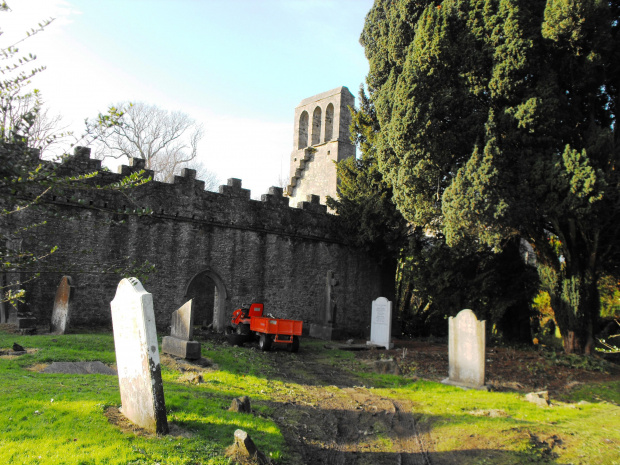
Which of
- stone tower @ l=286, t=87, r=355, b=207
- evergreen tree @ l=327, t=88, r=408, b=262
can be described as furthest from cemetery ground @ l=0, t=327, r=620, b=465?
stone tower @ l=286, t=87, r=355, b=207

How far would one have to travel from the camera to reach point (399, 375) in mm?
9922

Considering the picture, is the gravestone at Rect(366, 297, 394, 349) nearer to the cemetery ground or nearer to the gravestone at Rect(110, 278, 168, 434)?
the cemetery ground

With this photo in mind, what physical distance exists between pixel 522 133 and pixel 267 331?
316 inches

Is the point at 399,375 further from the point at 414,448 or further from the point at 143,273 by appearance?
the point at 143,273

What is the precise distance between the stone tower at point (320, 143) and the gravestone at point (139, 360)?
17.7 meters

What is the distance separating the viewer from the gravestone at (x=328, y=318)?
15.7 metres

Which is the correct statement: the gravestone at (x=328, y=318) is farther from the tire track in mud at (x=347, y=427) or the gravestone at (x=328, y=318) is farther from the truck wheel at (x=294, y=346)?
the tire track in mud at (x=347, y=427)

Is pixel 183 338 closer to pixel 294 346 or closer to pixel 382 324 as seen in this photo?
pixel 294 346

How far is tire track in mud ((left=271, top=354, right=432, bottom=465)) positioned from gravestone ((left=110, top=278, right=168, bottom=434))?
1511mm

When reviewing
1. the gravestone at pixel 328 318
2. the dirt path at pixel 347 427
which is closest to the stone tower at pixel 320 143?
the gravestone at pixel 328 318

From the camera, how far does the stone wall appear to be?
12.2 meters

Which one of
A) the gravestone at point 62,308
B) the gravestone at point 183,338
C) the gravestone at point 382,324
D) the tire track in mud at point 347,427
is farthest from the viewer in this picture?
the gravestone at point 382,324

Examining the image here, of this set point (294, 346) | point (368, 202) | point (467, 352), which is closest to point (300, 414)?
point (467, 352)

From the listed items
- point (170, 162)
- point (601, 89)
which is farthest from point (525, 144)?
point (170, 162)
